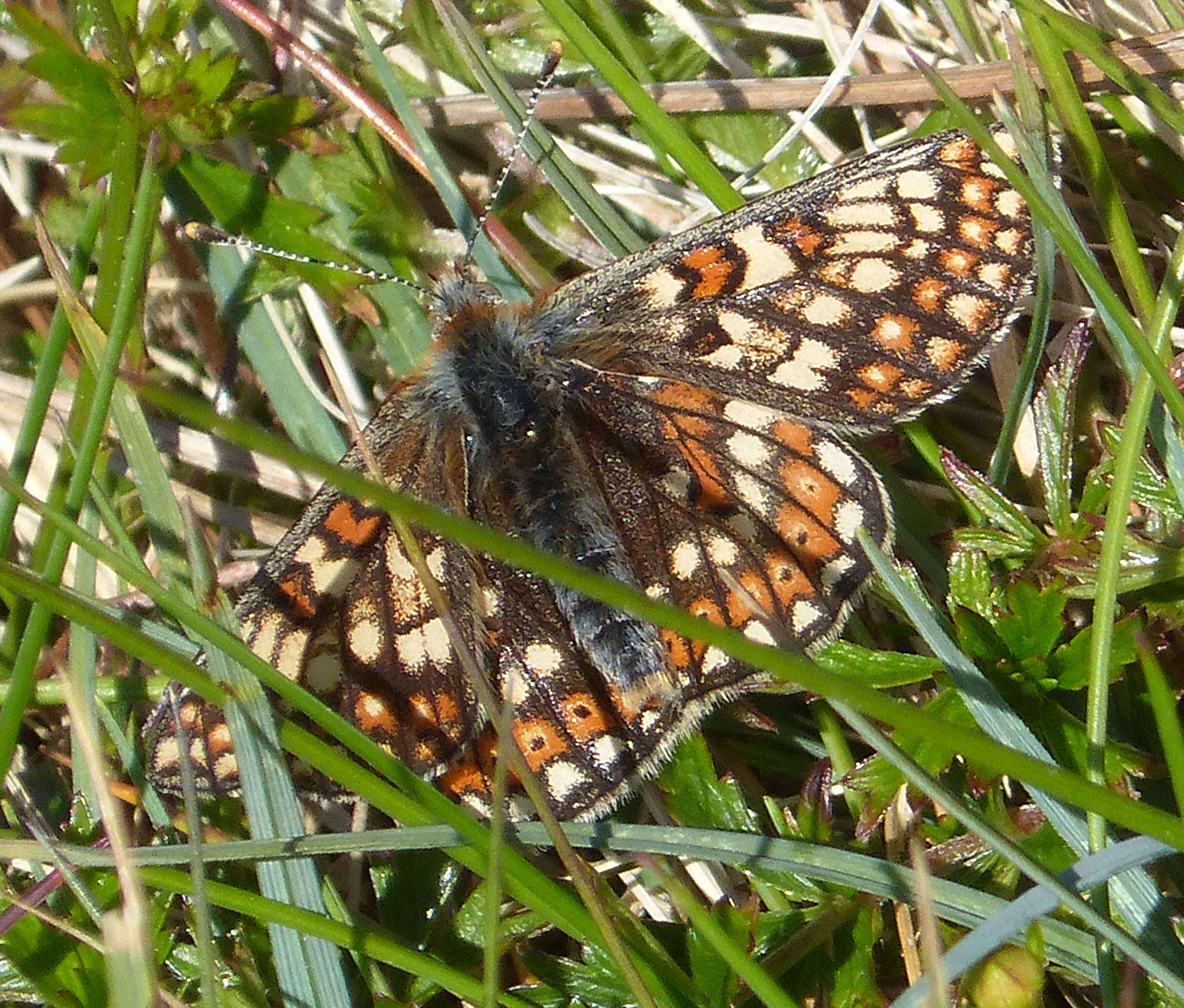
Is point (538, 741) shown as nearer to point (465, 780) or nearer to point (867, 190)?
point (465, 780)

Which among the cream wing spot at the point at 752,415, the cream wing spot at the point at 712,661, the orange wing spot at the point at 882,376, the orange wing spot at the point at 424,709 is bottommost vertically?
the cream wing spot at the point at 712,661

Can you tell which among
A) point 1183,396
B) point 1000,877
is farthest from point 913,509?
point 1000,877

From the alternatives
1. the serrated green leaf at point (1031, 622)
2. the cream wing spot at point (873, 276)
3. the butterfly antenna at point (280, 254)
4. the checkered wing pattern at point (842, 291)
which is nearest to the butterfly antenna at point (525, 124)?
the butterfly antenna at point (280, 254)

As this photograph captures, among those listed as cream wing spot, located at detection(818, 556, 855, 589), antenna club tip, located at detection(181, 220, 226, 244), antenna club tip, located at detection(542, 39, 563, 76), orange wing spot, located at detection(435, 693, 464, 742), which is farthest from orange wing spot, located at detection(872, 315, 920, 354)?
antenna club tip, located at detection(181, 220, 226, 244)

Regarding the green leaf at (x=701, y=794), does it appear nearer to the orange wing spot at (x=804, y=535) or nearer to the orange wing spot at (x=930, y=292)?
the orange wing spot at (x=804, y=535)

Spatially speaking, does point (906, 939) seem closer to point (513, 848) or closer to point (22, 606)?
point (513, 848)

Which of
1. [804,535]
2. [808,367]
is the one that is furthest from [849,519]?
[808,367]
